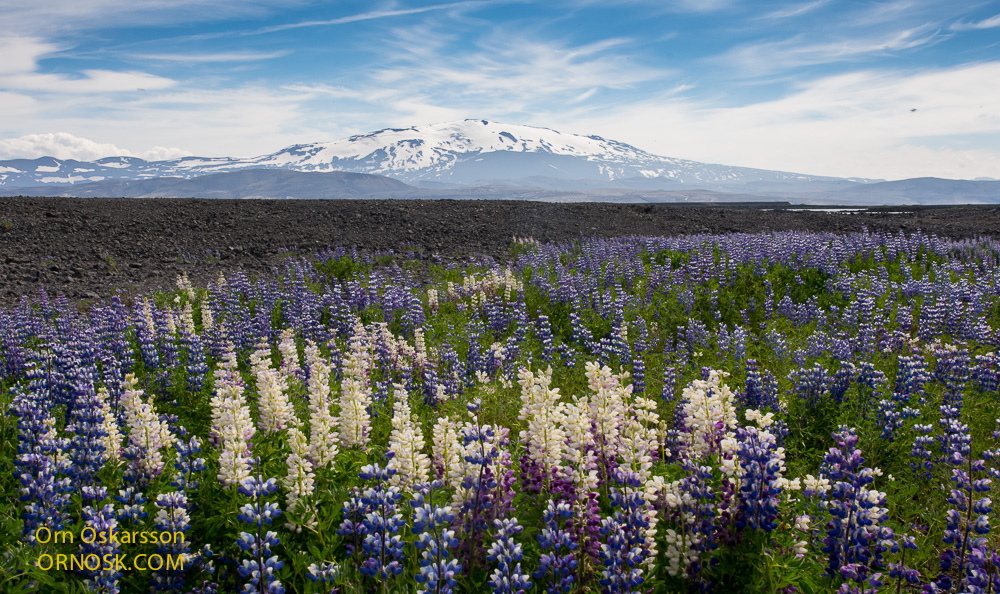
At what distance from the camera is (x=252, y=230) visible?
1953 cm

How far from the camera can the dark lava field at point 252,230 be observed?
46.3 feet

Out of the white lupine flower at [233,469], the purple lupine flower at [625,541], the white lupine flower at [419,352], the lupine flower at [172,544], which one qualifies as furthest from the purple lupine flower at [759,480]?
the white lupine flower at [419,352]

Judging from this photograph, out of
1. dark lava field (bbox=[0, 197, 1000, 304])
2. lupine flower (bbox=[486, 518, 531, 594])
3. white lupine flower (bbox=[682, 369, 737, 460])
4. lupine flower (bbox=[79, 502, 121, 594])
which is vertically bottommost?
lupine flower (bbox=[79, 502, 121, 594])

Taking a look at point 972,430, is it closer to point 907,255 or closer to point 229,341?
point 229,341

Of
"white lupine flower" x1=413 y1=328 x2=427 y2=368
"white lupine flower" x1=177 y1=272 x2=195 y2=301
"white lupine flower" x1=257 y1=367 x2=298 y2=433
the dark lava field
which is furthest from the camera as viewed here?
the dark lava field

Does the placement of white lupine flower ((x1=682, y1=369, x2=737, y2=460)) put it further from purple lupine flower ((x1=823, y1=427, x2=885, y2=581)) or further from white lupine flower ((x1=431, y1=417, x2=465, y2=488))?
white lupine flower ((x1=431, y1=417, x2=465, y2=488))

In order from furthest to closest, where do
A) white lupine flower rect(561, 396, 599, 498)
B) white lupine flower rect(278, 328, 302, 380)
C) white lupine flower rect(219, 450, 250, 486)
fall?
white lupine flower rect(278, 328, 302, 380), white lupine flower rect(219, 450, 250, 486), white lupine flower rect(561, 396, 599, 498)

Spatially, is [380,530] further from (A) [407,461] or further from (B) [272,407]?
(B) [272,407]

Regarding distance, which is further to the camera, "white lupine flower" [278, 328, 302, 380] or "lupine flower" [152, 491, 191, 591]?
"white lupine flower" [278, 328, 302, 380]

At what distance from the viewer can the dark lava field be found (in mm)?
14125

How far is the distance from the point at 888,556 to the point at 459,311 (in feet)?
25.6

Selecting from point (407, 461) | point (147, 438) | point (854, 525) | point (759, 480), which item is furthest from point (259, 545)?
point (854, 525)

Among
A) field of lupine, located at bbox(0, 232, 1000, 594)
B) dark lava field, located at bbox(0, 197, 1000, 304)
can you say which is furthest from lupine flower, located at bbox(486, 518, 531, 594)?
dark lava field, located at bbox(0, 197, 1000, 304)

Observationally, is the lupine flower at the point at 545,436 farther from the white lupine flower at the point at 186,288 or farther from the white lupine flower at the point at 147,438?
the white lupine flower at the point at 186,288
